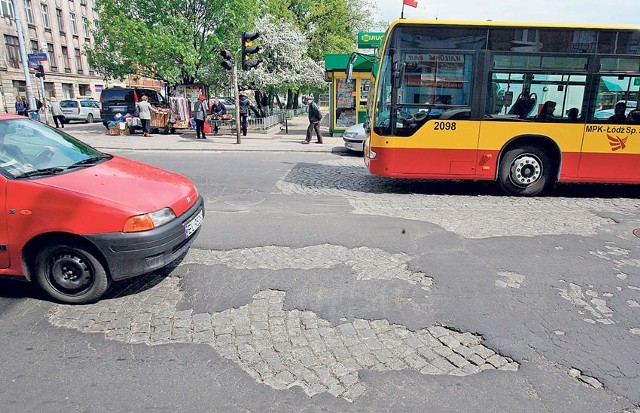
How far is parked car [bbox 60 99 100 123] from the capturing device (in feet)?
92.6

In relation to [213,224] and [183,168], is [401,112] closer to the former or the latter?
[213,224]

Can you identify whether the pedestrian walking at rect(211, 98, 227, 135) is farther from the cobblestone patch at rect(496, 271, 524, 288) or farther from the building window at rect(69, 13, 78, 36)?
the building window at rect(69, 13, 78, 36)

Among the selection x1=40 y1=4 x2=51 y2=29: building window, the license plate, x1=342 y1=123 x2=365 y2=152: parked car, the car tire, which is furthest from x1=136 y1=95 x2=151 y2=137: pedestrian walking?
x1=40 y1=4 x2=51 y2=29: building window

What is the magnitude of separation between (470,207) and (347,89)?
1181 cm

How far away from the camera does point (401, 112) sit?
24.8 ft

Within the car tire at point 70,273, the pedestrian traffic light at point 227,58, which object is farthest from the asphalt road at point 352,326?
the pedestrian traffic light at point 227,58

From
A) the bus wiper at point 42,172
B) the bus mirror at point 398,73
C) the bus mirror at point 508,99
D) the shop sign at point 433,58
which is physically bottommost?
the bus wiper at point 42,172

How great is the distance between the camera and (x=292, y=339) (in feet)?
10.3

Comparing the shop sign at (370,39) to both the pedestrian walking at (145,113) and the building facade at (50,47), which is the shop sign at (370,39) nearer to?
the pedestrian walking at (145,113)

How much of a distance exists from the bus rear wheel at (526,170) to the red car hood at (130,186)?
597cm

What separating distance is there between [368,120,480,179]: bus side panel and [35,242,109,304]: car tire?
5461 millimetres

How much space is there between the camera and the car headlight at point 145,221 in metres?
3.42

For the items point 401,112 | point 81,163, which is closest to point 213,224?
point 81,163

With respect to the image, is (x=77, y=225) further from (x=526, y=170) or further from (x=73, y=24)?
(x=73, y=24)
